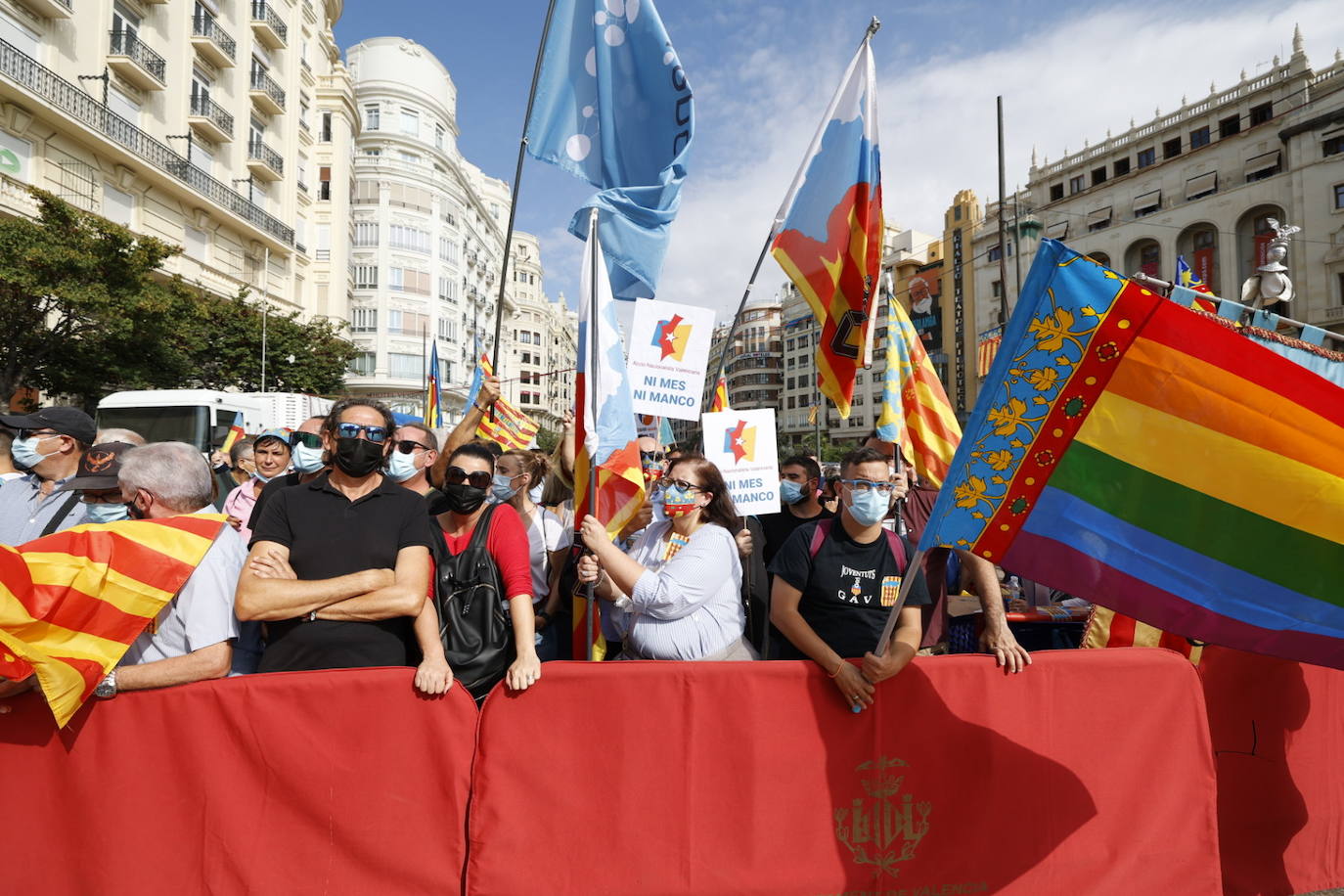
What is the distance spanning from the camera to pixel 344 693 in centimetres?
274

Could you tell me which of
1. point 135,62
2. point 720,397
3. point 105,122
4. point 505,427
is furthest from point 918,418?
point 135,62

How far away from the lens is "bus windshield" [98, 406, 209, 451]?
1429 centimetres

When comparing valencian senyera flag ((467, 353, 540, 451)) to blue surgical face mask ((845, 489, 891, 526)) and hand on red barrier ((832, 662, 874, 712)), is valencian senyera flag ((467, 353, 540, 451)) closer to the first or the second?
blue surgical face mask ((845, 489, 891, 526))

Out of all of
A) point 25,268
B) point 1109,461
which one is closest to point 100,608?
point 1109,461

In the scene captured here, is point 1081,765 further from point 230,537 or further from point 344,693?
point 230,537

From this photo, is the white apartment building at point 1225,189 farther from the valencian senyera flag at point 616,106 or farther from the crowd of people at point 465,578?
the crowd of people at point 465,578

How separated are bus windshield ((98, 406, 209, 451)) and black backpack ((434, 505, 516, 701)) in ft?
45.0

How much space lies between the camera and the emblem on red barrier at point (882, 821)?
2.91 m

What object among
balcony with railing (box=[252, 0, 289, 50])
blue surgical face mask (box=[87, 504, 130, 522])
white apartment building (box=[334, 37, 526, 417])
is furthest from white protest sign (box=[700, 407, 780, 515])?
white apartment building (box=[334, 37, 526, 417])

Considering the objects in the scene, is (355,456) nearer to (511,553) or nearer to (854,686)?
(511,553)

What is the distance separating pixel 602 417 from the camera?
3512 millimetres

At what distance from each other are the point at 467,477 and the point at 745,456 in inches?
119

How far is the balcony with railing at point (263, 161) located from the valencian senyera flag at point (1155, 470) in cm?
3810

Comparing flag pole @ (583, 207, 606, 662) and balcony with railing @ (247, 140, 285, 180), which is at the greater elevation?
balcony with railing @ (247, 140, 285, 180)
